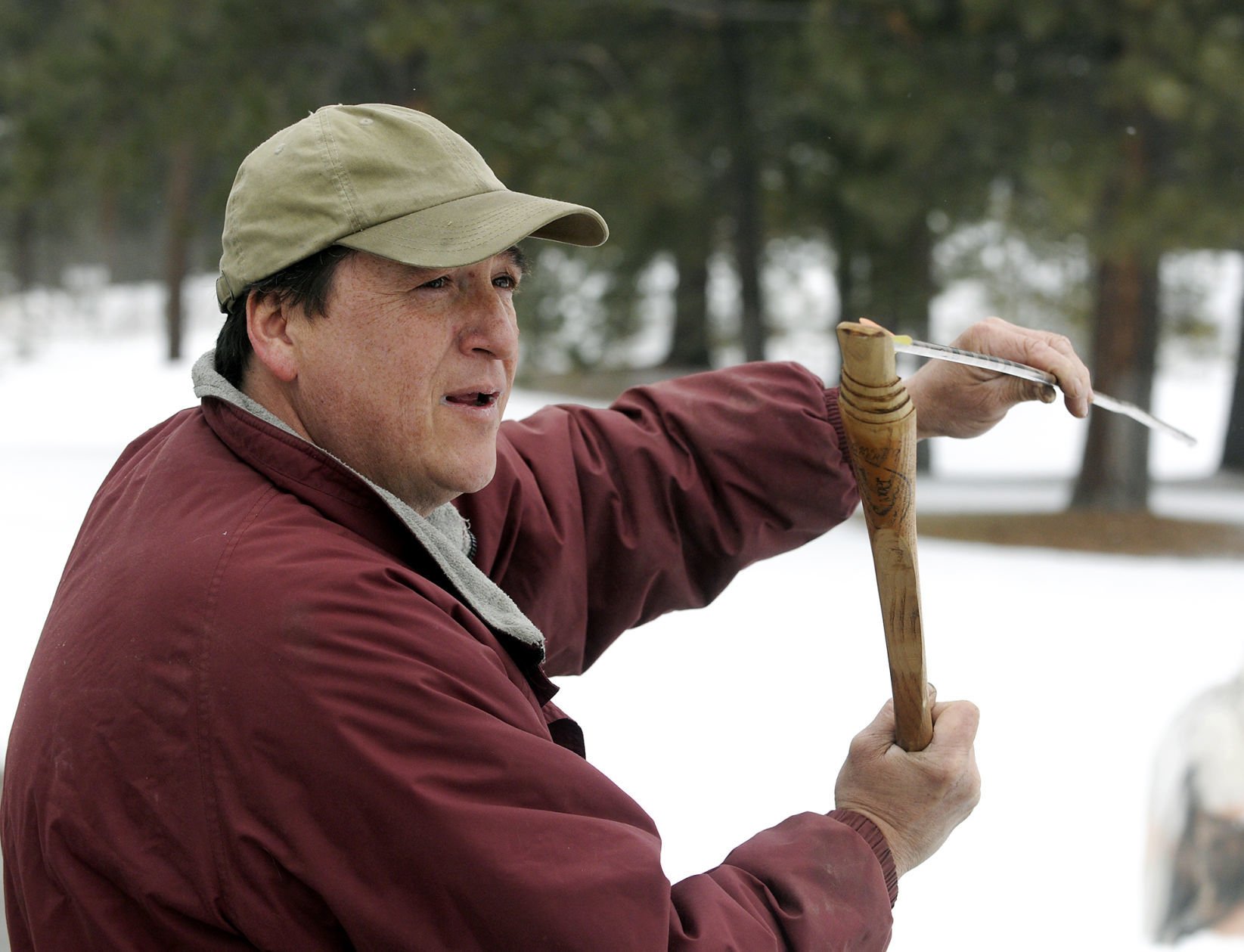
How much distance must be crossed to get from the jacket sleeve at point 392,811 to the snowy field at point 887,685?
1262mm

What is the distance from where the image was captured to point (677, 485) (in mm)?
1686

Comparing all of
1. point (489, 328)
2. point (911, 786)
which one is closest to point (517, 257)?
point (489, 328)

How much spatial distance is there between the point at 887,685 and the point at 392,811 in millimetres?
2097

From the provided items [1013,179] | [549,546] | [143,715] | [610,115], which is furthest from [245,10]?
[143,715]

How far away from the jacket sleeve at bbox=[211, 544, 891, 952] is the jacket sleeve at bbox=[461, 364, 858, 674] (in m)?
0.59

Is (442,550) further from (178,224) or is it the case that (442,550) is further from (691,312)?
(691,312)

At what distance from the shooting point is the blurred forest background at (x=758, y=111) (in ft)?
20.2

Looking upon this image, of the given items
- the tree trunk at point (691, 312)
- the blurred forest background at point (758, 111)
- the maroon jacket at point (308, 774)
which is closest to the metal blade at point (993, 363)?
the maroon jacket at point (308, 774)

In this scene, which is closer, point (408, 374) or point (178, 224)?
point (408, 374)

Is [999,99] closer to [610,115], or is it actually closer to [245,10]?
[610,115]

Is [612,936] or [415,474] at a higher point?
[415,474]

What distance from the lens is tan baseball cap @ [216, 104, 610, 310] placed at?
1.18 m

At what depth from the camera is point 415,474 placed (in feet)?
4.15

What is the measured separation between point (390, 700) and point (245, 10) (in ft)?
21.2
